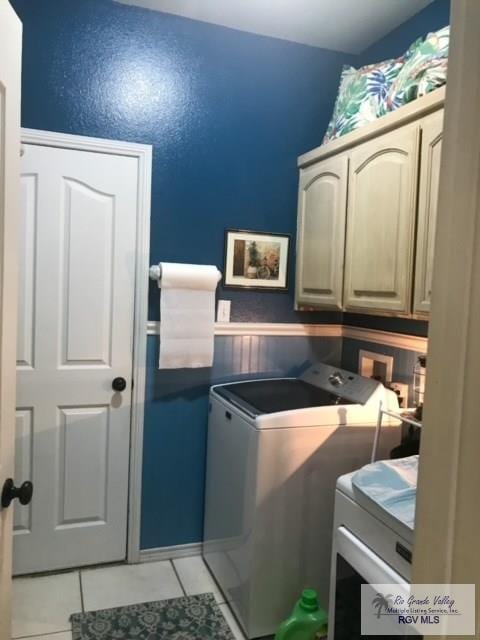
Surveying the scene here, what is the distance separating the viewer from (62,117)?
225 cm

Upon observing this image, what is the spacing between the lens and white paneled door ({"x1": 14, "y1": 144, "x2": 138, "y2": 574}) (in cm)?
227

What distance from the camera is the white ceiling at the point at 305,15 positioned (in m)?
2.26

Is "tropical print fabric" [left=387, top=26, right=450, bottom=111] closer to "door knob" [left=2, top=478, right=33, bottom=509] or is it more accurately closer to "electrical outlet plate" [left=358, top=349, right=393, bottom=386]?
"electrical outlet plate" [left=358, top=349, right=393, bottom=386]

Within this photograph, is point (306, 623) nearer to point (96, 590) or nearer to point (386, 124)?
point (96, 590)

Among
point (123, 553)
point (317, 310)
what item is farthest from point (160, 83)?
point (123, 553)

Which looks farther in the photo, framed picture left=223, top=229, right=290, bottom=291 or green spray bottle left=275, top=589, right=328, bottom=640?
framed picture left=223, top=229, right=290, bottom=291

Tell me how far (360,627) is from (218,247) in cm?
175

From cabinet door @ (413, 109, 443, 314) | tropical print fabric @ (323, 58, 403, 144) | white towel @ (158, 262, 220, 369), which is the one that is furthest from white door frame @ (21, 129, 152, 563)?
cabinet door @ (413, 109, 443, 314)

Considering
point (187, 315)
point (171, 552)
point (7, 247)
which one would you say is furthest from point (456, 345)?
point (171, 552)

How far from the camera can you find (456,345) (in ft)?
1.92

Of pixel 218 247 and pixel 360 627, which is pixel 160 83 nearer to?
pixel 218 247

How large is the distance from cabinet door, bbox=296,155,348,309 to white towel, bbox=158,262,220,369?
480mm

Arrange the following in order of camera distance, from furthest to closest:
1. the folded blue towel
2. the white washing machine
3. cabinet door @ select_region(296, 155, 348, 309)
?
cabinet door @ select_region(296, 155, 348, 309), the white washing machine, the folded blue towel

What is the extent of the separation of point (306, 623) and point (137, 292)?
158cm
